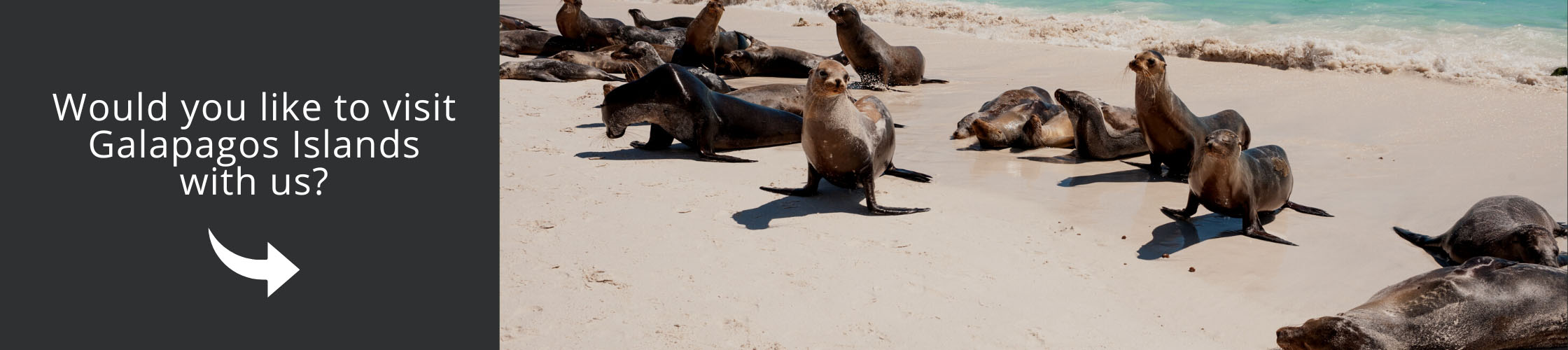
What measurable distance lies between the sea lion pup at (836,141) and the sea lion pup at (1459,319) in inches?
90.3

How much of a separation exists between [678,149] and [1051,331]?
3.99m

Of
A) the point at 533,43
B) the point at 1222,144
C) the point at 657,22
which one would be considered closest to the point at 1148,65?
the point at 1222,144

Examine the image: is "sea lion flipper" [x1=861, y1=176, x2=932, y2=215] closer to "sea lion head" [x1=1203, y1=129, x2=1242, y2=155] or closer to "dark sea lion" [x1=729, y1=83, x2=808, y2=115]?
"sea lion head" [x1=1203, y1=129, x2=1242, y2=155]

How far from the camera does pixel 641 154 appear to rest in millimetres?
7289

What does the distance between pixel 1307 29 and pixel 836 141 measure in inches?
474

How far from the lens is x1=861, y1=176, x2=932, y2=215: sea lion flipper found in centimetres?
555

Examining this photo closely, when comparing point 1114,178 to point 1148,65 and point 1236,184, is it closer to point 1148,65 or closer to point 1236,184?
point 1148,65

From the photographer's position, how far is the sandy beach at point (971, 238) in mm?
3930

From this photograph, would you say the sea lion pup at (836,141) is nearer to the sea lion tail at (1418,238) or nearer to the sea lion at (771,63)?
the sea lion tail at (1418,238)

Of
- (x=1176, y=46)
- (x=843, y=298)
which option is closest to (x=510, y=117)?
(x=843, y=298)

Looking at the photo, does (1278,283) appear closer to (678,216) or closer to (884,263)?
(884,263)

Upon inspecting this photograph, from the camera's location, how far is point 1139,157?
754 centimetres

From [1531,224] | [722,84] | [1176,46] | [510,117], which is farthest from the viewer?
[1176,46]

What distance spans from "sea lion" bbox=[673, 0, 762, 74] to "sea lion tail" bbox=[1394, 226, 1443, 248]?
24.2ft
